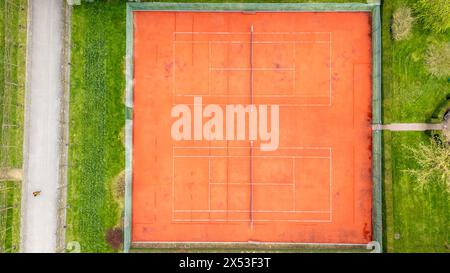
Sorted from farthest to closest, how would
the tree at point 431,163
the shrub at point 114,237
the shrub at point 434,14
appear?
1. the shrub at point 114,237
2. the shrub at point 434,14
3. the tree at point 431,163

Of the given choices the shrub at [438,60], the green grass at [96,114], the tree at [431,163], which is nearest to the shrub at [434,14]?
the shrub at [438,60]

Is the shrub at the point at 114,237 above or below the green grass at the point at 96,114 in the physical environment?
below

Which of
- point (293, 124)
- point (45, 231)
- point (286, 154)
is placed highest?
point (293, 124)

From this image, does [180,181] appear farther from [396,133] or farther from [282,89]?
[396,133]

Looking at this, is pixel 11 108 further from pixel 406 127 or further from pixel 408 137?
pixel 408 137

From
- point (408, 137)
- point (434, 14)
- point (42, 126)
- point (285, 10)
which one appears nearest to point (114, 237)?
point (42, 126)

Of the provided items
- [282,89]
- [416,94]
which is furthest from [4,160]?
[416,94]

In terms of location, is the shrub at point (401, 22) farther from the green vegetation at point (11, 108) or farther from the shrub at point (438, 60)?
the green vegetation at point (11, 108)
